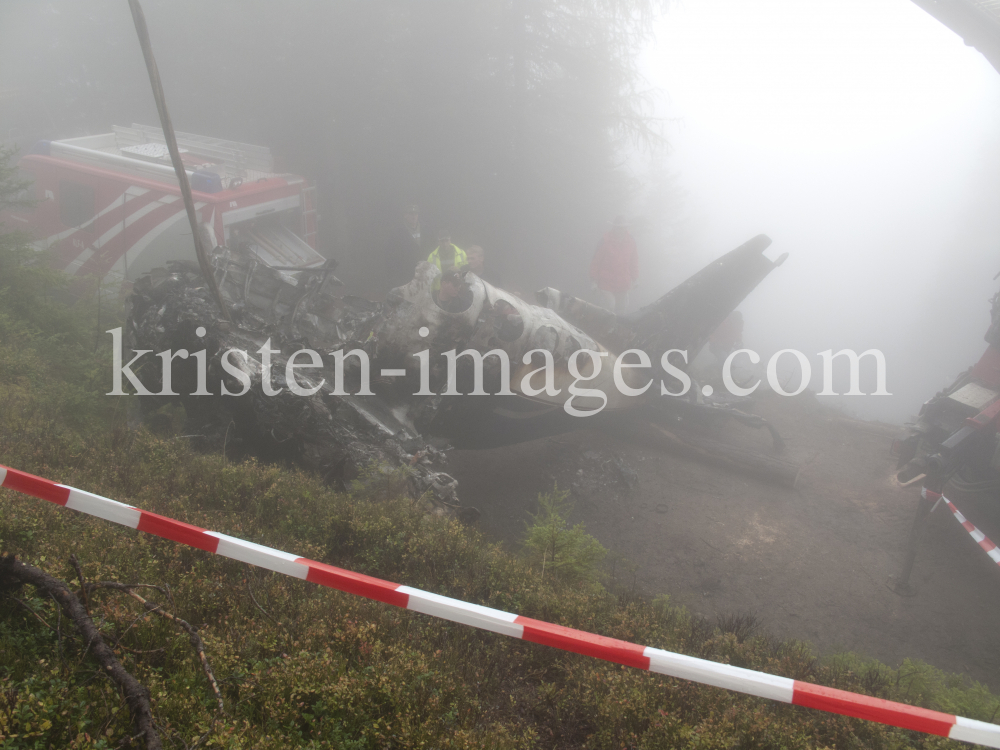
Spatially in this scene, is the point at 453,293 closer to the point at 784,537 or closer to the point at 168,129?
the point at 168,129

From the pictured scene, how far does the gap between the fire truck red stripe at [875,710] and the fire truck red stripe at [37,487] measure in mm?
3207

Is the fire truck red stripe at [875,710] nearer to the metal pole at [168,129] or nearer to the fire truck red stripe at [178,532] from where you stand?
the fire truck red stripe at [178,532]

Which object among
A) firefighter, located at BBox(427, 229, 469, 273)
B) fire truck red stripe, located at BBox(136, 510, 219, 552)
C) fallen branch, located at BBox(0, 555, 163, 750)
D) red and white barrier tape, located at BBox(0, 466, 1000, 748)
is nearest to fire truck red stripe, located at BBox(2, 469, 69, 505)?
red and white barrier tape, located at BBox(0, 466, 1000, 748)

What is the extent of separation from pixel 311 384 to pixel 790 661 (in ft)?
12.3

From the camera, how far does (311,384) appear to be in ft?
14.8

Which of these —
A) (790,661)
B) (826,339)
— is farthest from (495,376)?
(826,339)

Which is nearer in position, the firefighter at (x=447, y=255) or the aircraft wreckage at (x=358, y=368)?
the aircraft wreckage at (x=358, y=368)

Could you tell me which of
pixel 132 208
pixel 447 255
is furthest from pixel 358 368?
pixel 132 208

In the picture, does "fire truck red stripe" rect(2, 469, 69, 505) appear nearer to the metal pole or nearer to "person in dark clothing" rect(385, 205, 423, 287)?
the metal pole

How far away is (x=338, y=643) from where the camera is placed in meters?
2.25

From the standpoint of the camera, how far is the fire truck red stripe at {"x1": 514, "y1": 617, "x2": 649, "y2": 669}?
2.16m

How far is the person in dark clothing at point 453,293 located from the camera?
5.03m

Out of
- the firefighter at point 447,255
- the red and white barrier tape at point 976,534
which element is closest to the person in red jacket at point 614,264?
the firefighter at point 447,255

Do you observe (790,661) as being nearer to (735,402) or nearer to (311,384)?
(311,384)
